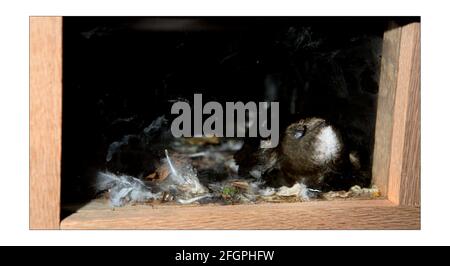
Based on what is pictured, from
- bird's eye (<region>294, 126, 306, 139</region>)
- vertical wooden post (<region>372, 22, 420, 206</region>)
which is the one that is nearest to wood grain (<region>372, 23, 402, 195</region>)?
vertical wooden post (<region>372, 22, 420, 206</region>)

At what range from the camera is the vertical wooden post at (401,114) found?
1.60 metres

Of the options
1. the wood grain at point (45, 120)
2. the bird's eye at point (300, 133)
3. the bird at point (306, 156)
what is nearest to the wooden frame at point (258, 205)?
the wood grain at point (45, 120)

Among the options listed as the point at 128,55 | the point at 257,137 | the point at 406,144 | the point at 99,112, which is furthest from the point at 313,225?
the point at 128,55

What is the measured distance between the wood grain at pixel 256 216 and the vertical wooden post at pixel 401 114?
6cm

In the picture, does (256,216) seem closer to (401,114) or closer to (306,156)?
(306,156)

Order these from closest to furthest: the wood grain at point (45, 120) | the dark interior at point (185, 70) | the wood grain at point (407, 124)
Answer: the wood grain at point (45, 120) < the wood grain at point (407, 124) < the dark interior at point (185, 70)

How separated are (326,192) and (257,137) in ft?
1.39

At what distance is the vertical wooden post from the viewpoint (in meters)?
1.60

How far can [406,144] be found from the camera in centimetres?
161

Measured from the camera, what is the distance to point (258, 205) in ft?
5.35

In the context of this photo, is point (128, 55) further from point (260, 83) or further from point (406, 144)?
point (406, 144)

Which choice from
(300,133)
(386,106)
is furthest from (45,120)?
(386,106)

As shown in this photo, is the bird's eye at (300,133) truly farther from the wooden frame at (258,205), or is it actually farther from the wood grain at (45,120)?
the wood grain at (45,120)

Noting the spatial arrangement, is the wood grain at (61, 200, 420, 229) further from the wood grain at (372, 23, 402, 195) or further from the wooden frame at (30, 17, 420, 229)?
the wood grain at (372, 23, 402, 195)
